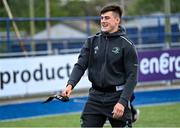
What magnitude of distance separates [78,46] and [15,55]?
3189 mm

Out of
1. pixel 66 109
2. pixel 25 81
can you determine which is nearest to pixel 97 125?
pixel 66 109

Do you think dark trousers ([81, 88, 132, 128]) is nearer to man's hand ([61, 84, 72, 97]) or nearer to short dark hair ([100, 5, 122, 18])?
man's hand ([61, 84, 72, 97])

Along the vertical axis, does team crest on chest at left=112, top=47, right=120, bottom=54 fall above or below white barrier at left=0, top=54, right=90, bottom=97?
above

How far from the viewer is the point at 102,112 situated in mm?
6949

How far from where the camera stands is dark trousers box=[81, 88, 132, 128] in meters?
6.95

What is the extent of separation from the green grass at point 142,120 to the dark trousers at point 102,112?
17.1 feet

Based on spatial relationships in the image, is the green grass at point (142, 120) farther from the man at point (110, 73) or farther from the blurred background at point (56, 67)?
the man at point (110, 73)

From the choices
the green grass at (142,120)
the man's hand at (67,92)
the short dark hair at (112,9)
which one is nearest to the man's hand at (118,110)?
the man's hand at (67,92)

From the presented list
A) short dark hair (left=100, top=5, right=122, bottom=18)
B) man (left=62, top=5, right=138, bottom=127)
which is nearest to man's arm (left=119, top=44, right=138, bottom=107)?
man (left=62, top=5, right=138, bottom=127)

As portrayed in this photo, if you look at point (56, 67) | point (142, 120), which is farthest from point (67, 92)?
point (56, 67)

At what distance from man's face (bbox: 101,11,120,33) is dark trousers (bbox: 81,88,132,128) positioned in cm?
69

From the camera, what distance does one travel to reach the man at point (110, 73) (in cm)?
695

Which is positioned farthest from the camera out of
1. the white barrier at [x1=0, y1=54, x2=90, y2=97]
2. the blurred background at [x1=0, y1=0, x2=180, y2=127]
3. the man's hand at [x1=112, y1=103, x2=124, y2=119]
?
the blurred background at [x1=0, y1=0, x2=180, y2=127]

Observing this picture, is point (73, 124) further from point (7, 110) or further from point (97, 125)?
point (97, 125)
